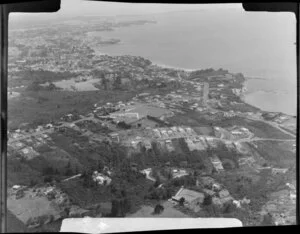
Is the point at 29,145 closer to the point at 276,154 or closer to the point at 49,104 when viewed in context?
the point at 49,104

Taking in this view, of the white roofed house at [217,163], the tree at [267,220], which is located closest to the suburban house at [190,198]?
the white roofed house at [217,163]

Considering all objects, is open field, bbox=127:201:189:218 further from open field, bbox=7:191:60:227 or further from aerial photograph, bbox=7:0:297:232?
open field, bbox=7:191:60:227

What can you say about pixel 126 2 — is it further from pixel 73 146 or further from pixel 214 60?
pixel 73 146

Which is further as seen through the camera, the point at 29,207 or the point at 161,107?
the point at 161,107

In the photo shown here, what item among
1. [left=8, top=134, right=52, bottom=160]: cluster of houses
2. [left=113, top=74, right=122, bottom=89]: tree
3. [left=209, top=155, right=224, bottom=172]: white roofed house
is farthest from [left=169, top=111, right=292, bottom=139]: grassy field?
[left=8, top=134, right=52, bottom=160]: cluster of houses

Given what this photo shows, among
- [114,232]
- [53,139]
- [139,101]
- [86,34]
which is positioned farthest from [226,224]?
[86,34]

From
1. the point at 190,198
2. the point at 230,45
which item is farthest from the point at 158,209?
the point at 230,45

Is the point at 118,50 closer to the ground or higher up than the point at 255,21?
closer to the ground
